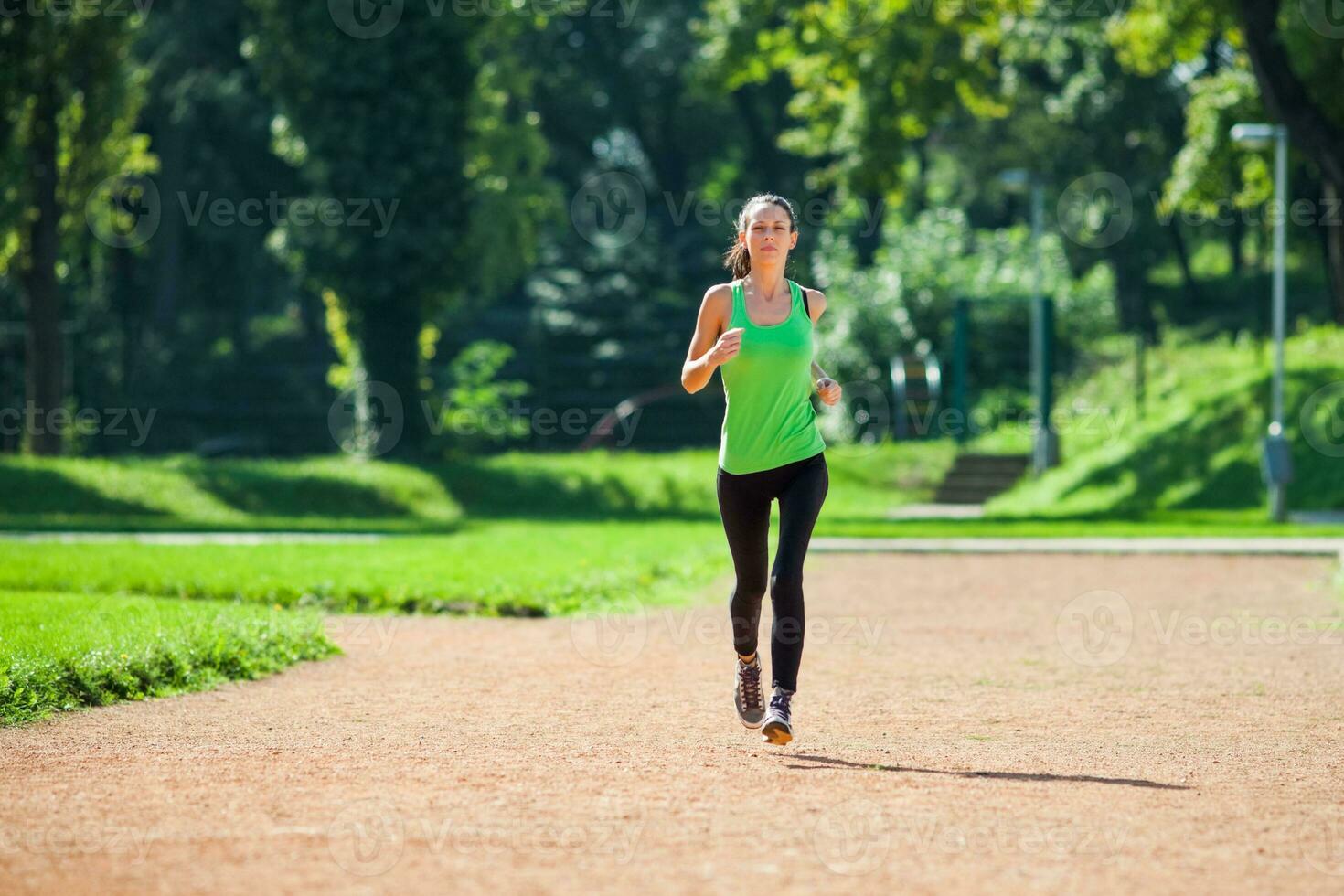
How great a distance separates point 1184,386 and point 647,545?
16324 millimetres

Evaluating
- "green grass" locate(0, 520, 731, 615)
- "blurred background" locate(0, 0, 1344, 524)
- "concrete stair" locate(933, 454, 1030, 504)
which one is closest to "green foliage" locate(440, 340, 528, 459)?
"blurred background" locate(0, 0, 1344, 524)

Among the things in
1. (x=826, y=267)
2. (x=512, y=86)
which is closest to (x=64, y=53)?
(x=512, y=86)

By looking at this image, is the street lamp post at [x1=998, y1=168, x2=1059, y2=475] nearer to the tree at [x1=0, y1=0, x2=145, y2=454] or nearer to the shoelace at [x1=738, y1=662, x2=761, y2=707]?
the tree at [x1=0, y1=0, x2=145, y2=454]

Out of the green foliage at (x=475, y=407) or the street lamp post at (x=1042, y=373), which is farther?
the green foliage at (x=475, y=407)

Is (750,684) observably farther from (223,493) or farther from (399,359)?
(399,359)

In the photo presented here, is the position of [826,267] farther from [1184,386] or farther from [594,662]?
[594,662]

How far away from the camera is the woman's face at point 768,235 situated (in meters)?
6.84

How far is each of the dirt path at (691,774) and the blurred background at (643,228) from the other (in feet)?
45.4

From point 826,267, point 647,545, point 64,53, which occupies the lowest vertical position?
point 647,545

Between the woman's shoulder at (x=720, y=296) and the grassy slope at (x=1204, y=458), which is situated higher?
the woman's shoulder at (x=720, y=296)

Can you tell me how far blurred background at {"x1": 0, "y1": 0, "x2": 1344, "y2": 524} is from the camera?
1059 inches

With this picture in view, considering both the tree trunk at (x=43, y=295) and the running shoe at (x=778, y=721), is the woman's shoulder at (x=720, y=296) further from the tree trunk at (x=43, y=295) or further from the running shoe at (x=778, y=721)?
the tree trunk at (x=43, y=295)

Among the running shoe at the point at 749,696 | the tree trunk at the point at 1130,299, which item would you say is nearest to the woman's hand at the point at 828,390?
the running shoe at the point at 749,696

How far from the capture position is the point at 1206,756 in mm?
6855
